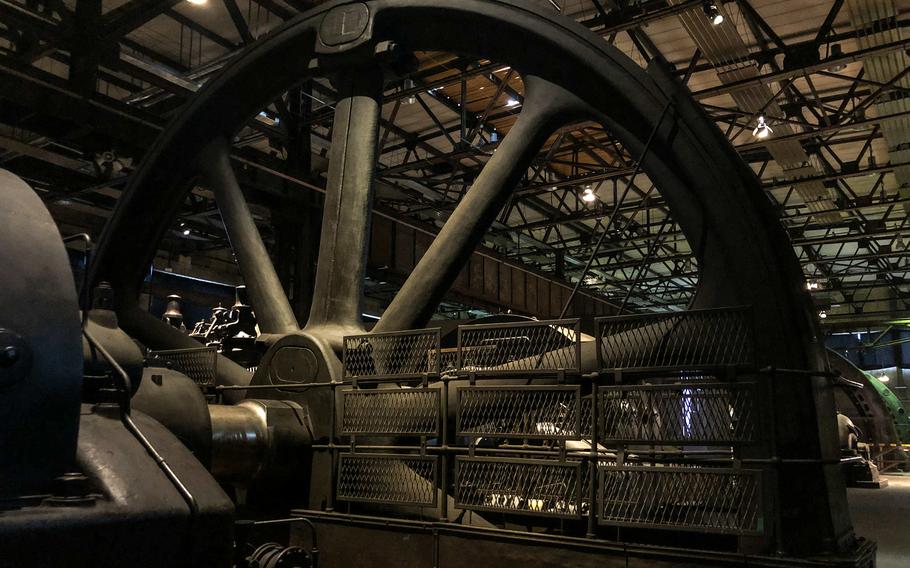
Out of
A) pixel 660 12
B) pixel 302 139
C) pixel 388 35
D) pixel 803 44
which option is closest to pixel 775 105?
pixel 803 44

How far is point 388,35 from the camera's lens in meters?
5.18

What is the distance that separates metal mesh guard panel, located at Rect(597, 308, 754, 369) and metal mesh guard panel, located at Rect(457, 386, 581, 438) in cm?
25

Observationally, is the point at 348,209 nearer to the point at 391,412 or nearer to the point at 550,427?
the point at 391,412

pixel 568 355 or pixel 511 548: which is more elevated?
pixel 568 355

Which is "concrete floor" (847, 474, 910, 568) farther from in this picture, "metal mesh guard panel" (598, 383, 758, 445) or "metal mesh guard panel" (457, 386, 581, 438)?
"metal mesh guard panel" (457, 386, 581, 438)

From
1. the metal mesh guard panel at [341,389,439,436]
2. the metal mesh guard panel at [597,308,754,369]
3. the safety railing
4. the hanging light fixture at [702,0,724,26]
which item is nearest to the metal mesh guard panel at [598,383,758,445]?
the safety railing

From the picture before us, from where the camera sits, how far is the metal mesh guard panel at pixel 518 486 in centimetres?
348

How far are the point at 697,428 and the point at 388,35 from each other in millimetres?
3246

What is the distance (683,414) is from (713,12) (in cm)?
560

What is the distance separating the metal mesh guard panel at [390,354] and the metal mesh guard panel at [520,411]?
13.4 inches

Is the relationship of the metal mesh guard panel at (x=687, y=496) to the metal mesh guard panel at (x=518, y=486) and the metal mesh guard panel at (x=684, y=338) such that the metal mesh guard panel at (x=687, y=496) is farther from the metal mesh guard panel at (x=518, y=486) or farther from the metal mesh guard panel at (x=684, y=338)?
the metal mesh guard panel at (x=684, y=338)

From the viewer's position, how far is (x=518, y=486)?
3.60 metres

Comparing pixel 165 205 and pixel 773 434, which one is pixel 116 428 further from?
pixel 165 205

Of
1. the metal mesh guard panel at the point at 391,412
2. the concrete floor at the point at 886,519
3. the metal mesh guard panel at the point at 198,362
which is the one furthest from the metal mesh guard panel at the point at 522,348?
the concrete floor at the point at 886,519
